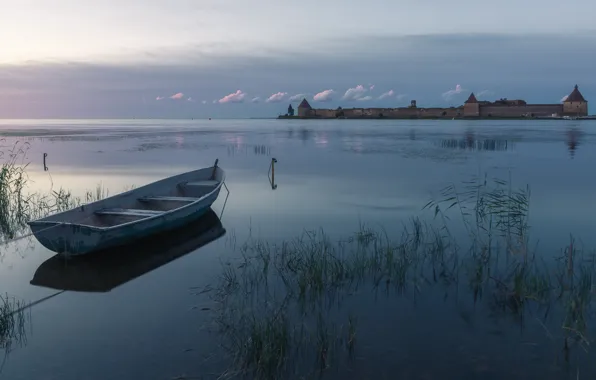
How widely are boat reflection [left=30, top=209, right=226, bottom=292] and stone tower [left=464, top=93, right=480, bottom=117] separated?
16420 cm

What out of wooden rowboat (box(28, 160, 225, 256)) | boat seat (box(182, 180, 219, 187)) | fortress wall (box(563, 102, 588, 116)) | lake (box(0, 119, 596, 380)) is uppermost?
fortress wall (box(563, 102, 588, 116))

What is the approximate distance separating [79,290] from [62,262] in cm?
154

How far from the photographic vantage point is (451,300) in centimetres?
794

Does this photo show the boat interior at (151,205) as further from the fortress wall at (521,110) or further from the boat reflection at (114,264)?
the fortress wall at (521,110)

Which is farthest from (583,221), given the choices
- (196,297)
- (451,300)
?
(196,297)

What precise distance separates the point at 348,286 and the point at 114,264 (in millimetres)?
4498

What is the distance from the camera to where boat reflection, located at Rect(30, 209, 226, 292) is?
8.96 m

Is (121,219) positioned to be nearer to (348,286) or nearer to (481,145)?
(348,286)

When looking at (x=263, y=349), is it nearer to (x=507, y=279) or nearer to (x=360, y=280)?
(x=360, y=280)

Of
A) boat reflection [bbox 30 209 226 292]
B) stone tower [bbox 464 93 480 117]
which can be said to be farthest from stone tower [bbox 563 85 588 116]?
Answer: boat reflection [bbox 30 209 226 292]

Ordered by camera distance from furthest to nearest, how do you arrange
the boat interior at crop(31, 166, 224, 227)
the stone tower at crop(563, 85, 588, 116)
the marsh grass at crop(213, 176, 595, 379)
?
the stone tower at crop(563, 85, 588, 116)
the boat interior at crop(31, 166, 224, 227)
the marsh grass at crop(213, 176, 595, 379)

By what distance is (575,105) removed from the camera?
153250 mm

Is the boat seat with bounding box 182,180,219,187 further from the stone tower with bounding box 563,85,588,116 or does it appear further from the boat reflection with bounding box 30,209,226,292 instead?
the stone tower with bounding box 563,85,588,116

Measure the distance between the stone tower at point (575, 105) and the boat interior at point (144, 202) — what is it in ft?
529
